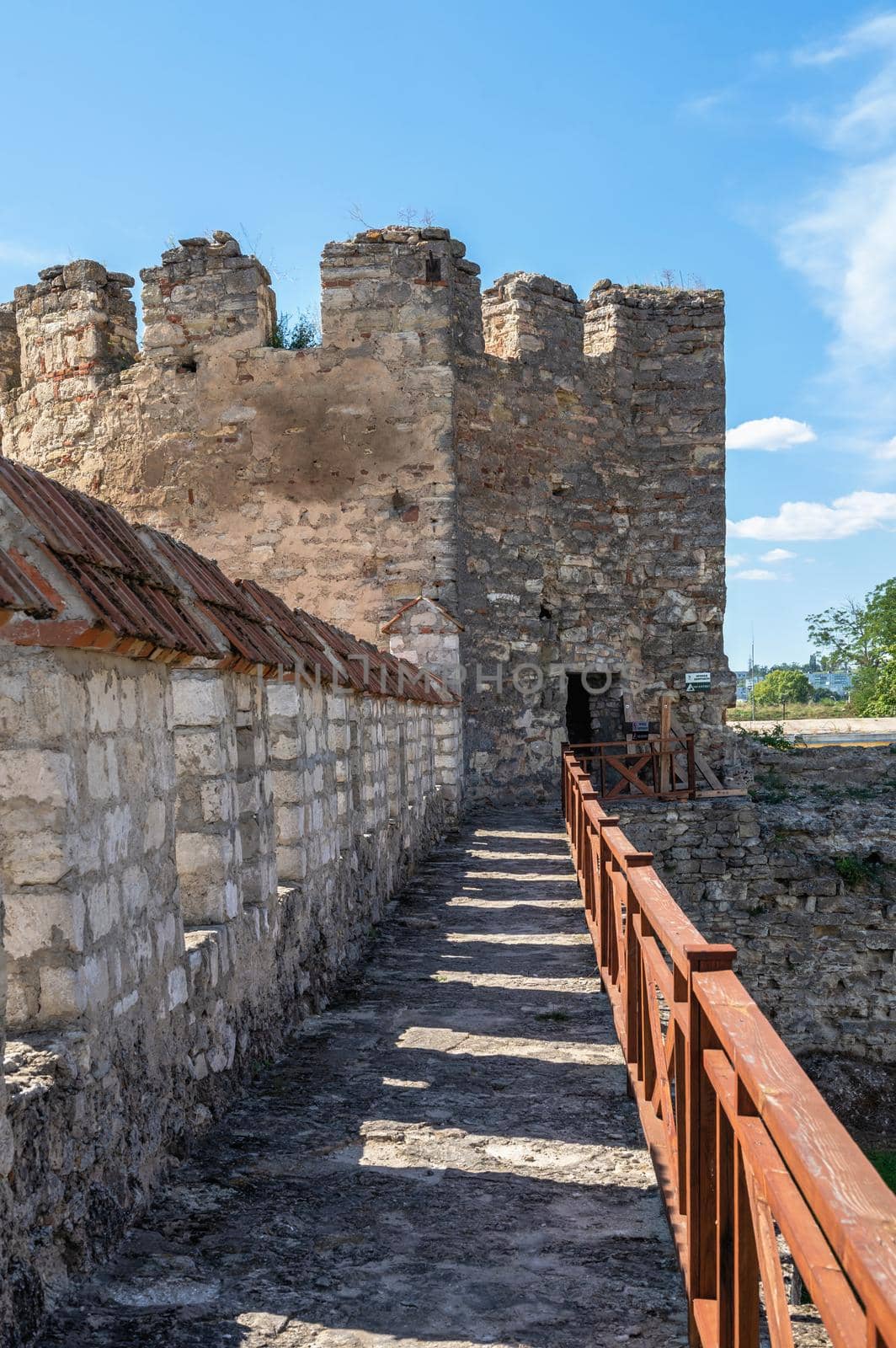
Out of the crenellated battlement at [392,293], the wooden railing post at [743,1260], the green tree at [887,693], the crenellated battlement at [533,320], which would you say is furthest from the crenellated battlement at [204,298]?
the green tree at [887,693]

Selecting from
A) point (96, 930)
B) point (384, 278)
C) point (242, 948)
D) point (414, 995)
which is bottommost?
point (414, 995)

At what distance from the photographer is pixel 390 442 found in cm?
1516

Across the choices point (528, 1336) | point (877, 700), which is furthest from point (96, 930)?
point (877, 700)

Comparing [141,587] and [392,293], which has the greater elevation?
[392,293]

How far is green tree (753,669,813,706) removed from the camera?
73.4 meters

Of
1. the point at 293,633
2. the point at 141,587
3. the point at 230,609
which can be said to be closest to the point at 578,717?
the point at 293,633

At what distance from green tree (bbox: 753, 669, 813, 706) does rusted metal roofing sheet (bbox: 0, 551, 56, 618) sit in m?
71.2

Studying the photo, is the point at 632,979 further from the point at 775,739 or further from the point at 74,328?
the point at 74,328

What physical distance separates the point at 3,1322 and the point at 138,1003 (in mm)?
1024

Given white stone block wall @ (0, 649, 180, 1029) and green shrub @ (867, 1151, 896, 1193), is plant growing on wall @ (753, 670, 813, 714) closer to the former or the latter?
green shrub @ (867, 1151, 896, 1193)

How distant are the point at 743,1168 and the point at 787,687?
243 feet

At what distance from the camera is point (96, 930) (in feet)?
9.82

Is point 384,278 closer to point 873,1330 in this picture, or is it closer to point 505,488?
point 505,488

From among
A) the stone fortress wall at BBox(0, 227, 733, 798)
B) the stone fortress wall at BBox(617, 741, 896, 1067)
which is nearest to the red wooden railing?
the stone fortress wall at BBox(617, 741, 896, 1067)
